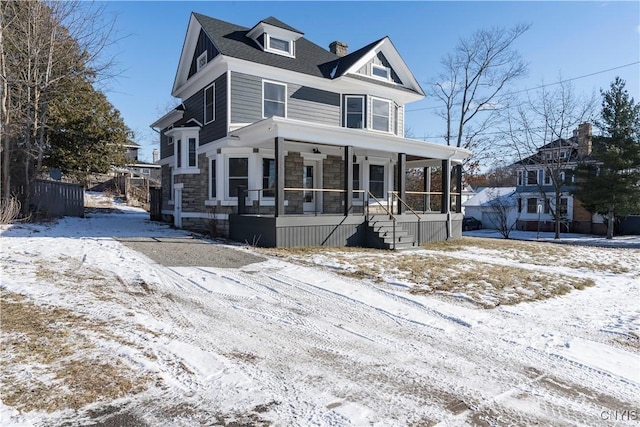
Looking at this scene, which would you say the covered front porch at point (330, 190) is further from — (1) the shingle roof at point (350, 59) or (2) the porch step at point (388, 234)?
(1) the shingle roof at point (350, 59)

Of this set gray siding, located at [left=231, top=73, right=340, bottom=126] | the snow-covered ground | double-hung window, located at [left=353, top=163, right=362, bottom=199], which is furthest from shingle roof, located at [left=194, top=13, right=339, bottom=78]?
the snow-covered ground

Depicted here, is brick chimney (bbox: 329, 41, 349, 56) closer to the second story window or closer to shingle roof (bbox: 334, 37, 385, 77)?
shingle roof (bbox: 334, 37, 385, 77)

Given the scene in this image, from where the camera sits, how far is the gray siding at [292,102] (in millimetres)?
13625

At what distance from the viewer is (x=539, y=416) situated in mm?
2828

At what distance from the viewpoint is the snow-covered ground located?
2811mm

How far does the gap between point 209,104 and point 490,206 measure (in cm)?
3140

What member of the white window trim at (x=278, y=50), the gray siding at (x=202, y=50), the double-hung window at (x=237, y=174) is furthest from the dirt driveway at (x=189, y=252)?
the white window trim at (x=278, y=50)

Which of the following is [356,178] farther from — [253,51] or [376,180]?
[253,51]

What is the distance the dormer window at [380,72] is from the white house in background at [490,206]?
2402 centimetres

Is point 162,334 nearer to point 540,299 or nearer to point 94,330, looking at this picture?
point 94,330

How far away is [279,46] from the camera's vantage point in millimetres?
15297

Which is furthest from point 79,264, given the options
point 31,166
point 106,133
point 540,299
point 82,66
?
point 106,133

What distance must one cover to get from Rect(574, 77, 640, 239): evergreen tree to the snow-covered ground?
22954 millimetres

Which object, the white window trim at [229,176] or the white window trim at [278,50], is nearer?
the white window trim at [229,176]
